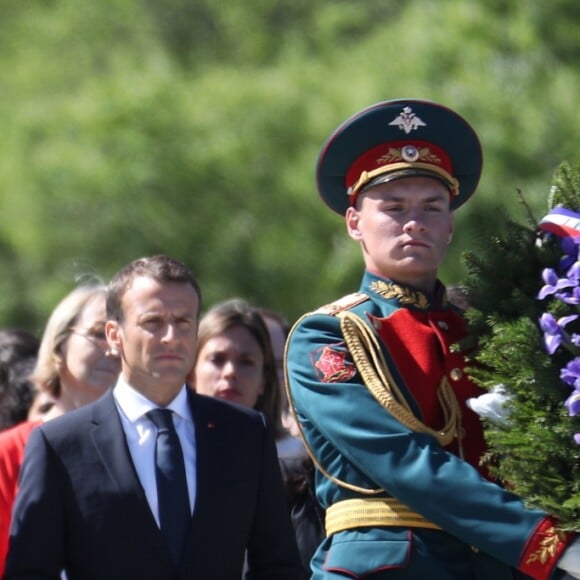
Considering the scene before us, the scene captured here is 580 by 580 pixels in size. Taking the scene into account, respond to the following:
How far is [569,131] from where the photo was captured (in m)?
13.3

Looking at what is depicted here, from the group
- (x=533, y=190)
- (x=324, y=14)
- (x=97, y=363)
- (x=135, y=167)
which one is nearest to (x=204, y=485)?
(x=97, y=363)

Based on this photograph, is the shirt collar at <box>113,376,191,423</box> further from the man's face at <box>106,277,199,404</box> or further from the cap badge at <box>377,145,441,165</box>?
the cap badge at <box>377,145,441,165</box>

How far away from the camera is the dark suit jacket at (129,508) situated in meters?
4.56

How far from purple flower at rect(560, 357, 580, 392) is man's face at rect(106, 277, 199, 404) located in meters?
1.26

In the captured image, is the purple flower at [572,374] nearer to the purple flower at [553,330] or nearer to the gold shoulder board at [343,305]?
the purple flower at [553,330]

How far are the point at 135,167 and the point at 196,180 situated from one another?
62cm

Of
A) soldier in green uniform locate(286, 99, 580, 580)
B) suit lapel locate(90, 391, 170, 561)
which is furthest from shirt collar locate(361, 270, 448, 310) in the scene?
suit lapel locate(90, 391, 170, 561)

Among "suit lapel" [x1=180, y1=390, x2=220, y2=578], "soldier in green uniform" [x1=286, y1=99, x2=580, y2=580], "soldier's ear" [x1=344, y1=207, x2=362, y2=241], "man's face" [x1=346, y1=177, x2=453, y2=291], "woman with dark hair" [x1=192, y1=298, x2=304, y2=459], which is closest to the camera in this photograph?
"soldier in green uniform" [x1=286, y1=99, x2=580, y2=580]

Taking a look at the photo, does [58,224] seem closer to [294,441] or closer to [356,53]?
[356,53]

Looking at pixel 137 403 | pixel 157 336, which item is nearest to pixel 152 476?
pixel 137 403

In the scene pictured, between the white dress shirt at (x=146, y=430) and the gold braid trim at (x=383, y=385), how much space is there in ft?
2.13

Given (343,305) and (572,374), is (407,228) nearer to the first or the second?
(343,305)

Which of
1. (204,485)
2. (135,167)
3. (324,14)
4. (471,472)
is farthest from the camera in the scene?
(324,14)

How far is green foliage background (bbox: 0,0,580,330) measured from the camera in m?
13.7
